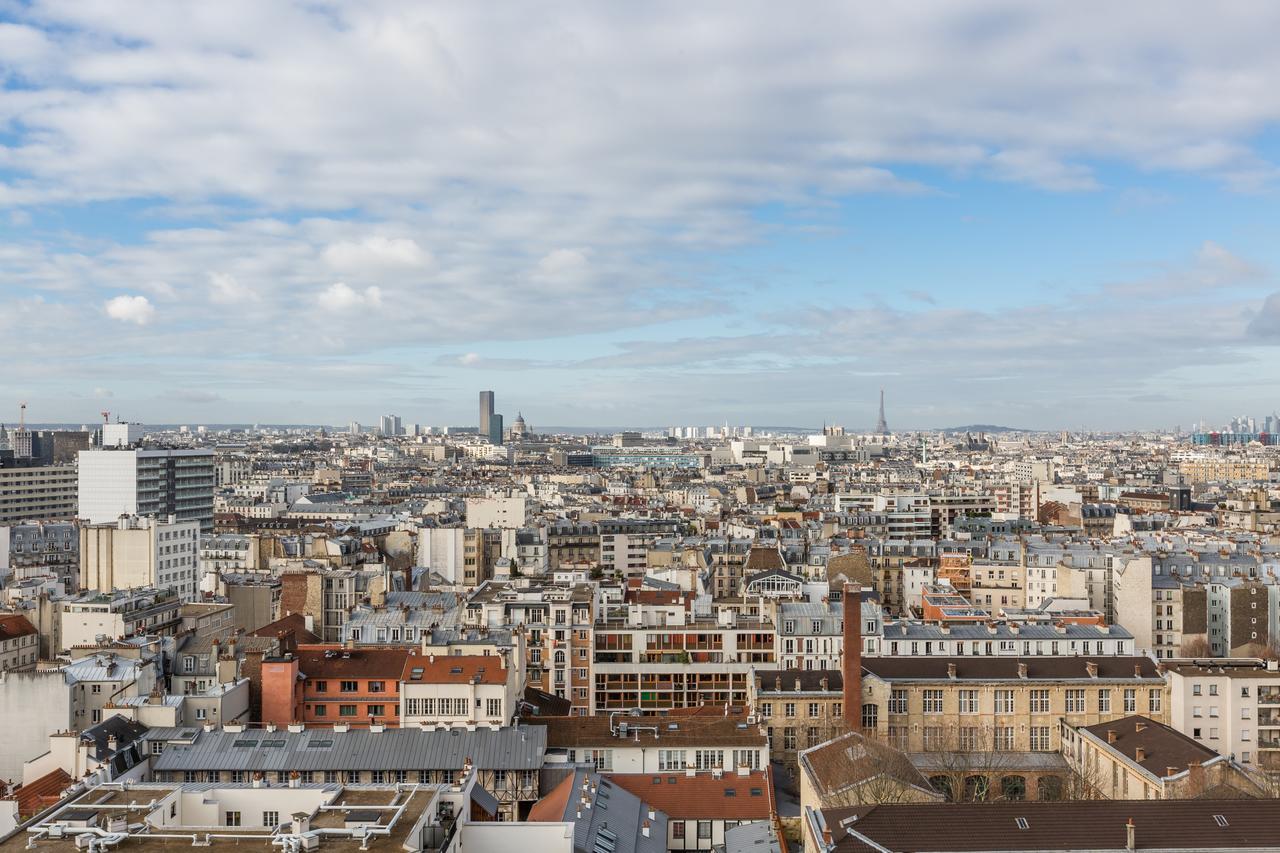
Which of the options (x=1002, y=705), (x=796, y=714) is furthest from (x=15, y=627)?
(x=1002, y=705)

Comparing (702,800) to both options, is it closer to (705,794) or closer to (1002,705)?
(705,794)

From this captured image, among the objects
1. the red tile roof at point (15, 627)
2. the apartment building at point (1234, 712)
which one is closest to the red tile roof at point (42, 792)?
the red tile roof at point (15, 627)

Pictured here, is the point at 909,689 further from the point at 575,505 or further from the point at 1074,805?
the point at 575,505

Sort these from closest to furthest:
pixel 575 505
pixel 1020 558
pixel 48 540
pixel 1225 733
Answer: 1. pixel 1225 733
2. pixel 1020 558
3. pixel 48 540
4. pixel 575 505

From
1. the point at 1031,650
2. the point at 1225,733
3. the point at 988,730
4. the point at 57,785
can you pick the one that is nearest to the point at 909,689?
the point at 988,730

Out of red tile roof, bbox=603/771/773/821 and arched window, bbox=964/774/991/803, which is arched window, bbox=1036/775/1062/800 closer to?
arched window, bbox=964/774/991/803

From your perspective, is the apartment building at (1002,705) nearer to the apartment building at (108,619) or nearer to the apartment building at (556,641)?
the apartment building at (556,641)

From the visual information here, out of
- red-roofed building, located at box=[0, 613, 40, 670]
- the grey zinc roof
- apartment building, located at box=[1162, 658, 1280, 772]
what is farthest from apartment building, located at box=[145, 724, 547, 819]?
apartment building, located at box=[1162, 658, 1280, 772]

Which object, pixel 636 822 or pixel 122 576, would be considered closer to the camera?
pixel 636 822

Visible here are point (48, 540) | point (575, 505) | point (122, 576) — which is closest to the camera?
point (122, 576)
